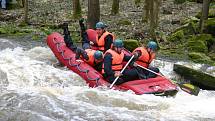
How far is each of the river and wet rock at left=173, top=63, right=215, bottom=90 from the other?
15.8 inches

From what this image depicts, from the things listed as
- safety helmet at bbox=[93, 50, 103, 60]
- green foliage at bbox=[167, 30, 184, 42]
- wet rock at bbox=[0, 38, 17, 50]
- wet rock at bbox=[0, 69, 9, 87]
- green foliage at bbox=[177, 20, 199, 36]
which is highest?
safety helmet at bbox=[93, 50, 103, 60]

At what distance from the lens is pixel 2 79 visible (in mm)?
11656

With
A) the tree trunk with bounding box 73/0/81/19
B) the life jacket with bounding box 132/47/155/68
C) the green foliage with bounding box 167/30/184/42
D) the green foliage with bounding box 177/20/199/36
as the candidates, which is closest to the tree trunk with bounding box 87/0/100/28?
the green foliage with bounding box 167/30/184/42

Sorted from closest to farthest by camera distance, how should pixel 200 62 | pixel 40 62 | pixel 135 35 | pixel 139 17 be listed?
pixel 40 62 < pixel 200 62 < pixel 135 35 < pixel 139 17

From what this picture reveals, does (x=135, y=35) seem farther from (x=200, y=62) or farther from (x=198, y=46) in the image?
(x=200, y=62)

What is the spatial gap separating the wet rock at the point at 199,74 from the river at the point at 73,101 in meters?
0.40

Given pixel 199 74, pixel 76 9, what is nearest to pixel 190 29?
pixel 76 9

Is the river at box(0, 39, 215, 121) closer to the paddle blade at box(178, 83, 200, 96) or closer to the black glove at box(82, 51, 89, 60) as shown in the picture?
the paddle blade at box(178, 83, 200, 96)

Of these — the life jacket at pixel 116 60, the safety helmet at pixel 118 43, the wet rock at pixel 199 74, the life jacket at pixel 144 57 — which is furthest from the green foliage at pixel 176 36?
the safety helmet at pixel 118 43

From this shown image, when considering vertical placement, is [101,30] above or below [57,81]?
above

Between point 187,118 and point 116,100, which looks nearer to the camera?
point 187,118

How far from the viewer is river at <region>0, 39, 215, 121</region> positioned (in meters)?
9.34

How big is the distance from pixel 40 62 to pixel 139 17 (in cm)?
1030

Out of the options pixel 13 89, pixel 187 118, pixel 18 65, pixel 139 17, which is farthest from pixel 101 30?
pixel 139 17
